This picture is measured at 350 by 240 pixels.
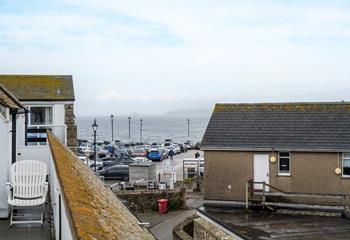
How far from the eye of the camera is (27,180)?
941cm

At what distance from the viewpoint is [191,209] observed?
28906 mm

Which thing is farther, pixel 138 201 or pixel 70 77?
pixel 138 201

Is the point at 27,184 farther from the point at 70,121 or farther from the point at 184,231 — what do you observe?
the point at 70,121

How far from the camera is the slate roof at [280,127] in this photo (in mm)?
23281

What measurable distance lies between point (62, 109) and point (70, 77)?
3896mm

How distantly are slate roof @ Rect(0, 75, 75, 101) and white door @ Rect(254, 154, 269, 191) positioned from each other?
928 cm

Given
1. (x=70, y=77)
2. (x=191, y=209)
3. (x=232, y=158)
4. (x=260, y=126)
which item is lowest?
(x=191, y=209)

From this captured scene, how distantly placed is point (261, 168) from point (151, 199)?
7728 millimetres

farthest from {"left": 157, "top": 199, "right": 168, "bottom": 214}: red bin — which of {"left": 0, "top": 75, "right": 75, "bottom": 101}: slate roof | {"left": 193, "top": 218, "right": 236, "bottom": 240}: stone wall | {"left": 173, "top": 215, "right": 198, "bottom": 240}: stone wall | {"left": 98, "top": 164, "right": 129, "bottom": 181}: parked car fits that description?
{"left": 98, "top": 164, "right": 129, "bottom": 181}: parked car

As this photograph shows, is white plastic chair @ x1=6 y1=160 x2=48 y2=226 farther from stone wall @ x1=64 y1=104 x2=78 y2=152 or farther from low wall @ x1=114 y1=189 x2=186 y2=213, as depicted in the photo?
low wall @ x1=114 y1=189 x2=186 y2=213

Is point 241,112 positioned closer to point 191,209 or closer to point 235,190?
point 235,190

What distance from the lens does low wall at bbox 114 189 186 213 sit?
1105 inches

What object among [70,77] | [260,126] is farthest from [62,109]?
[260,126]

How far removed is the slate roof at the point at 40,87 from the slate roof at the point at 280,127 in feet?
24.0
